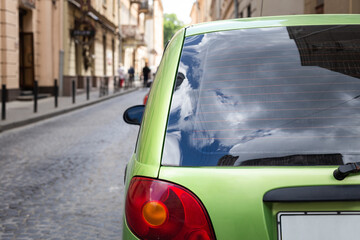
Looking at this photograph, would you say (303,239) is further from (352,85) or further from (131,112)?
(131,112)

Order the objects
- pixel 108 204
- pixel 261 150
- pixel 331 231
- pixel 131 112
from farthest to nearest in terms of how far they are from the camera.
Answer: pixel 108 204 → pixel 131 112 → pixel 261 150 → pixel 331 231

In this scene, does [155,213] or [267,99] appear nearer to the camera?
[155,213]

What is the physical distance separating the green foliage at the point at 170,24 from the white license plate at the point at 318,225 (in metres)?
126

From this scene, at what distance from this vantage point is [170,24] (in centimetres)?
12812

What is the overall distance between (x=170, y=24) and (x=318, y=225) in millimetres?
128823

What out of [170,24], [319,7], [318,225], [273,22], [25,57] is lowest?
[318,225]

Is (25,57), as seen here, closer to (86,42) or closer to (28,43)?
(28,43)

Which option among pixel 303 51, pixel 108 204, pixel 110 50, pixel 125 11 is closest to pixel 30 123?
pixel 108 204

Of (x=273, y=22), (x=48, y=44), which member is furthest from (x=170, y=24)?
(x=273, y=22)

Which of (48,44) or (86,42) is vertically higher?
(86,42)

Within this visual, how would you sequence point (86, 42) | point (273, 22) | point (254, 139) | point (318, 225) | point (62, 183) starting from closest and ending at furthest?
point (318, 225)
point (254, 139)
point (273, 22)
point (62, 183)
point (86, 42)

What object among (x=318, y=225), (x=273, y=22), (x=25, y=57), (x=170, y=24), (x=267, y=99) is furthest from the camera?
(x=170, y=24)

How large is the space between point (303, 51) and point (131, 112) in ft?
5.45

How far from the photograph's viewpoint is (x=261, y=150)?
5.89ft
